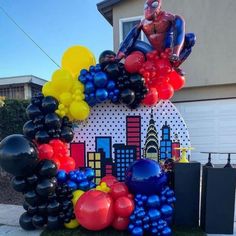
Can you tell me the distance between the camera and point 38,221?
10.9ft

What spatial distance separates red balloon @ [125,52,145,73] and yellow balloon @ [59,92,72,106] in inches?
38.4

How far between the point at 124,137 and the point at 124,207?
1.38 meters

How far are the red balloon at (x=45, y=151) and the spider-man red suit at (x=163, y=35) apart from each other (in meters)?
1.80

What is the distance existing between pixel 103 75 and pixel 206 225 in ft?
8.15

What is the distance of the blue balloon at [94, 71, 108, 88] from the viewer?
3.66 metres

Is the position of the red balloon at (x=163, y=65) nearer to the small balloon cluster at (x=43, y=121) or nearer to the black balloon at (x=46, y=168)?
the small balloon cluster at (x=43, y=121)

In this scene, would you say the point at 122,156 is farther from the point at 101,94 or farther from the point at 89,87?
the point at 89,87

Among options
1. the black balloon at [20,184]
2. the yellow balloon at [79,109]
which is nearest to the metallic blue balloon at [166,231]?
the black balloon at [20,184]

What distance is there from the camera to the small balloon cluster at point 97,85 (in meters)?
3.69

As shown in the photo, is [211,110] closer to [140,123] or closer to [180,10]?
[180,10]

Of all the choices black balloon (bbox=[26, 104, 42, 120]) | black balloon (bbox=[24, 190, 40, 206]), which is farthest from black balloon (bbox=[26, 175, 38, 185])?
black balloon (bbox=[26, 104, 42, 120])

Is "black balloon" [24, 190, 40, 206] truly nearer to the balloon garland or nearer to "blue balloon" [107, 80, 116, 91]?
the balloon garland

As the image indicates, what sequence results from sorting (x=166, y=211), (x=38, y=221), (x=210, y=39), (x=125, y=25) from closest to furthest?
1. (x=166, y=211)
2. (x=38, y=221)
3. (x=210, y=39)
4. (x=125, y=25)

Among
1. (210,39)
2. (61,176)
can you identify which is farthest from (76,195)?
(210,39)
